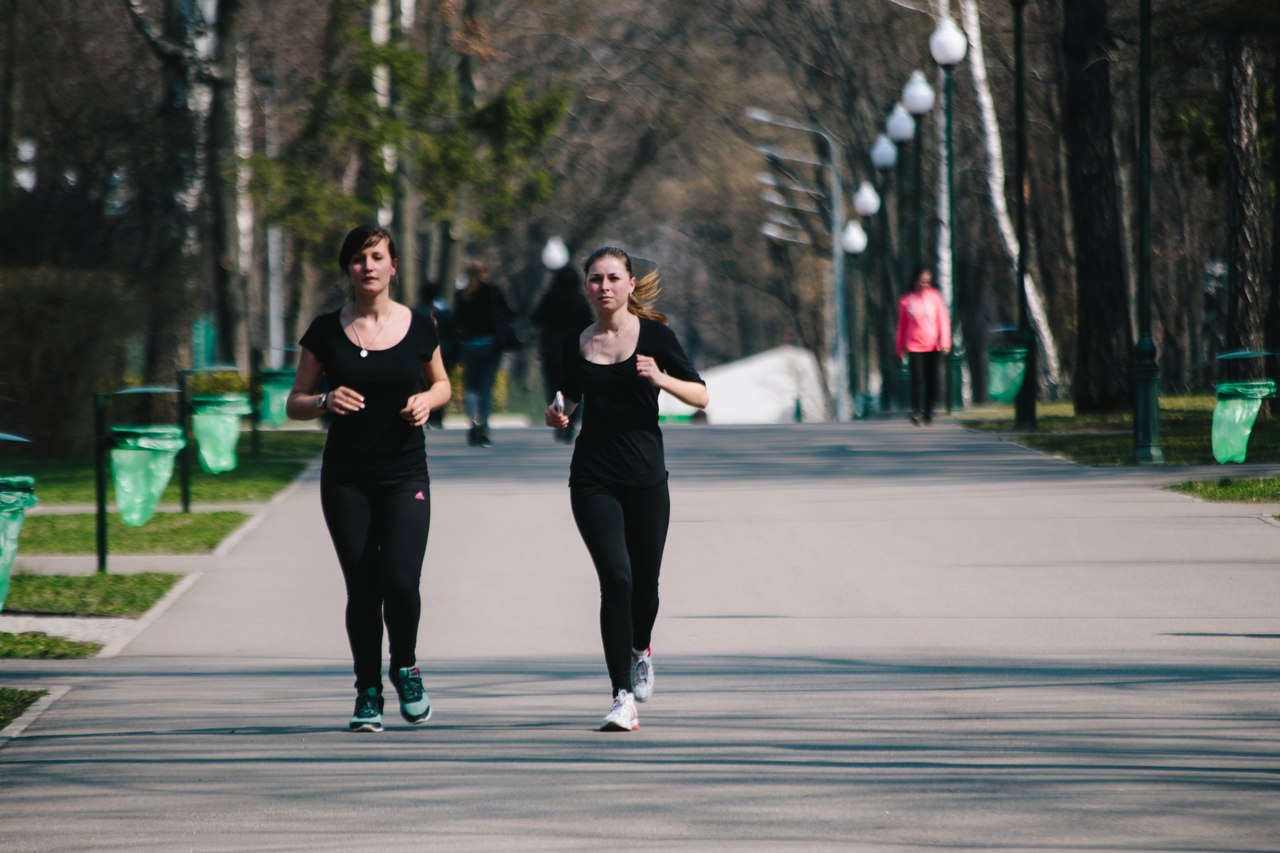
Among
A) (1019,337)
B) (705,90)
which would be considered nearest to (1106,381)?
(1019,337)

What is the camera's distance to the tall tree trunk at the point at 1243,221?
2406 cm

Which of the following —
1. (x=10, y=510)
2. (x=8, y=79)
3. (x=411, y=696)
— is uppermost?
(x=8, y=79)

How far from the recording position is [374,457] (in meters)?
7.61

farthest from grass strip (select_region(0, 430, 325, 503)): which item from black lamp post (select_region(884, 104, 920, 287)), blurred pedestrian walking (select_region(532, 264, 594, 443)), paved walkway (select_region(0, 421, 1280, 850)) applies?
black lamp post (select_region(884, 104, 920, 287))

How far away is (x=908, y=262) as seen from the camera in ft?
145

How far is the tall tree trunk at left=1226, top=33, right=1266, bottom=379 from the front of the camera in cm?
2406

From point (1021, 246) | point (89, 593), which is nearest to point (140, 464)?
point (89, 593)

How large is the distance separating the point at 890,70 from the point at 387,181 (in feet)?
44.4

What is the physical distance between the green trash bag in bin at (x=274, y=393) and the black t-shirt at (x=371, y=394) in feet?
45.3

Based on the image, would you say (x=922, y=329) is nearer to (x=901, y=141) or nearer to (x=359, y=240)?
(x=901, y=141)

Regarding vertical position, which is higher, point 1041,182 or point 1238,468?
point 1041,182

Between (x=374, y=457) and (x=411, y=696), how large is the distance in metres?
0.89

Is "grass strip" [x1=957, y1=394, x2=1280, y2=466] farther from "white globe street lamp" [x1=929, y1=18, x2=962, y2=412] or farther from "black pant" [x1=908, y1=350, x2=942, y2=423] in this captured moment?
"white globe street lamp" [x1=929, y1=18, x2=962, y2=412]

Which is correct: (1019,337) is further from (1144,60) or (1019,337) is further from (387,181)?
(387,181)
